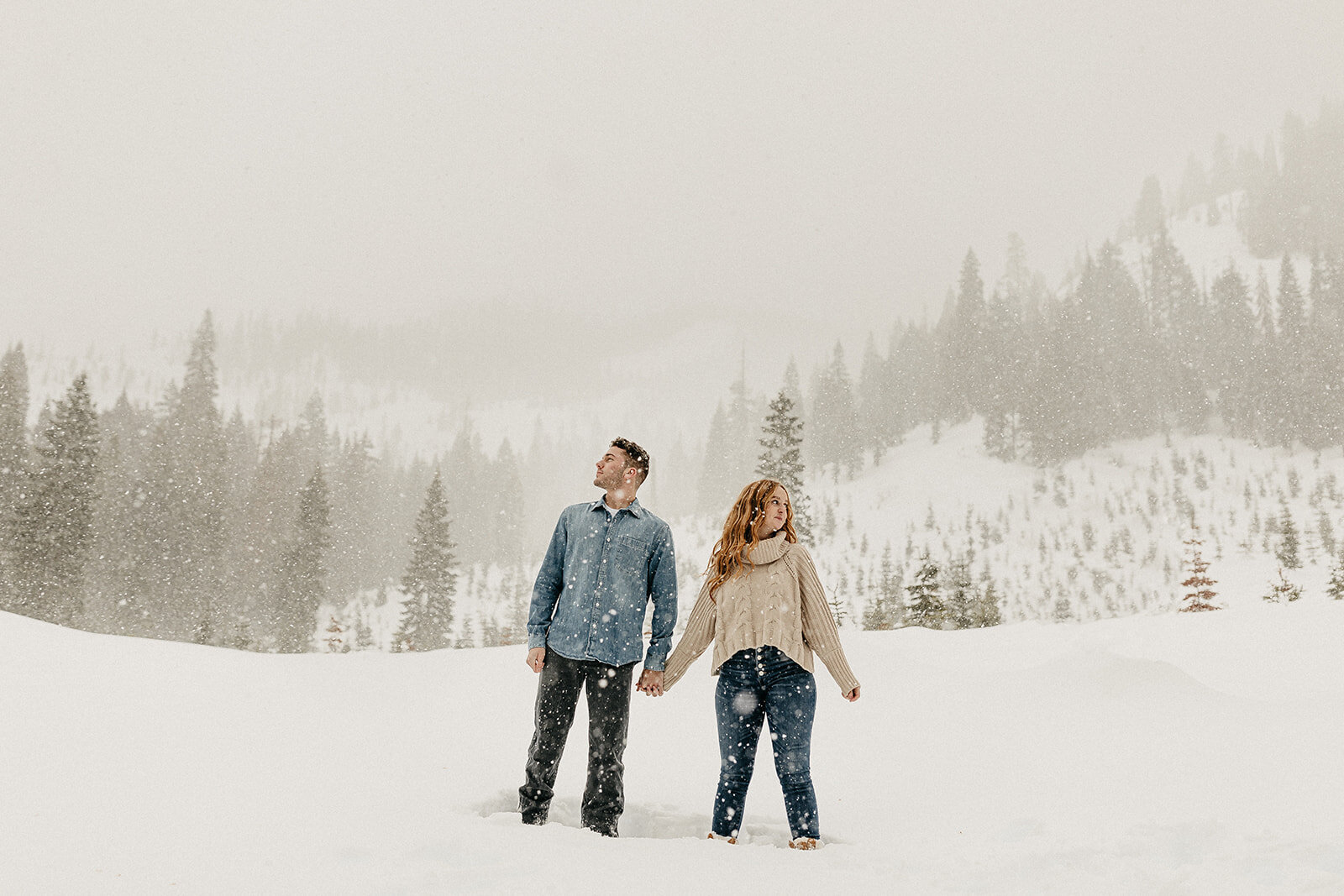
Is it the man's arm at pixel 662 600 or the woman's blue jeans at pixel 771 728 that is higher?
the man's arm at pixel 662 600

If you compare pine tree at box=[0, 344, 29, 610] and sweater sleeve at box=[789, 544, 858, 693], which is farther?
pine tree at box=[0, 344, 29, 610]

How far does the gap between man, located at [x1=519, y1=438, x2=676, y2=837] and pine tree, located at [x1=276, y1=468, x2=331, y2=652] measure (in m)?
33.5

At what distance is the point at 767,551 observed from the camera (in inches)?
166

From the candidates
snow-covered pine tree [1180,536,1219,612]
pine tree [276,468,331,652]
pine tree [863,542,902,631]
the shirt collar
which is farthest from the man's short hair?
pine tree [276,468,331,652]

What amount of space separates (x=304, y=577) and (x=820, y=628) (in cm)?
3498

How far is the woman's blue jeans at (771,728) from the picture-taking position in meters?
3.94

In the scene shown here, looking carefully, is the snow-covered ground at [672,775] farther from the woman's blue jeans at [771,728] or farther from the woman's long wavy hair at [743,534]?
the woman's long wavy hair at [743,534]

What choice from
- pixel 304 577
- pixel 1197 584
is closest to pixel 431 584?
pixel 304 577

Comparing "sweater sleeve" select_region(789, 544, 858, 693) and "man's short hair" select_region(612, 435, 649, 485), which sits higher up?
"man's short hair" select_region(612, 435, 649, 485)

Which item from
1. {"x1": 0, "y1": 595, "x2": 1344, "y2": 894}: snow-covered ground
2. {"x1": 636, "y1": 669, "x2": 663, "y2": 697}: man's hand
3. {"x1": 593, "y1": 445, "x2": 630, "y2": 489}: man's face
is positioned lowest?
{"x1": 0, "y1": 595, "x2": 1344, "y2": 894}: snow-covered ground

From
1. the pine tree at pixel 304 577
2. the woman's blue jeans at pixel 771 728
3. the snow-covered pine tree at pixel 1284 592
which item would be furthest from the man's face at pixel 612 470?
the pine tree at pixel 304 577

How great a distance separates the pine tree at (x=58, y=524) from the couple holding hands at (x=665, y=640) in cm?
3044

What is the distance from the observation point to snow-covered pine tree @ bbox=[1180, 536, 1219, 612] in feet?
60.7

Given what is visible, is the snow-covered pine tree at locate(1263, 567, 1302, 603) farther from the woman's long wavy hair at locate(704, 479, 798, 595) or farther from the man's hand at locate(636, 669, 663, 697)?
the man's hand at locate(636, 669, 663, 697)
